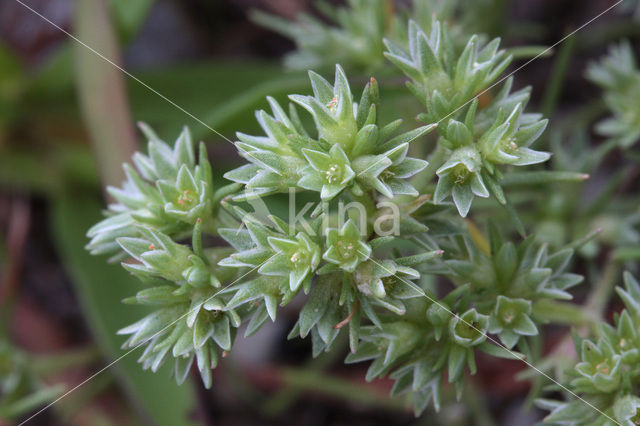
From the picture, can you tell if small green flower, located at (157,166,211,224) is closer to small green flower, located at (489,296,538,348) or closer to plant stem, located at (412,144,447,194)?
plant stem, located at (412,144,447,194)

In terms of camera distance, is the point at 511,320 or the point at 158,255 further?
the point at 511,320

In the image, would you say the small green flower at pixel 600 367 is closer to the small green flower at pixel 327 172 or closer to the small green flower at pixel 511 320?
the small green flower at pixel 511 320

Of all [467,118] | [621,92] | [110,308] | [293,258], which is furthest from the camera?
[110,308]

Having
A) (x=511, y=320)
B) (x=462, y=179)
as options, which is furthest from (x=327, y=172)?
(x=511, y=320)

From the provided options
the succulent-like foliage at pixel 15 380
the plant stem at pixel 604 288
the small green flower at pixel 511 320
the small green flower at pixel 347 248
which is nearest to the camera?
the small green flower at pixel 347 248

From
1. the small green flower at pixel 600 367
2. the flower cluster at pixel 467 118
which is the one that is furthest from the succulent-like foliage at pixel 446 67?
the small green flower at pixel 600 367

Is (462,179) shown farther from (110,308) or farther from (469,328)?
(110,308)

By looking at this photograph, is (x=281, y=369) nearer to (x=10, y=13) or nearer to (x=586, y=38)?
(x=586, y=38)
